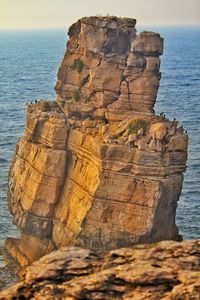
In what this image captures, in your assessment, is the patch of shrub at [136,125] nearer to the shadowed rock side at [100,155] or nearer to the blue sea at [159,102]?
the shadowed rock side at [100,155]

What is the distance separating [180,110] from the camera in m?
104

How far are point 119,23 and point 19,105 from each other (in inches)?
2382

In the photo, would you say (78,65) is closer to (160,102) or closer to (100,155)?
(100,155)

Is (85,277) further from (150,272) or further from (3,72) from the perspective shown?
(3,72)

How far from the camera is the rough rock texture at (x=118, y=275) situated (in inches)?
890

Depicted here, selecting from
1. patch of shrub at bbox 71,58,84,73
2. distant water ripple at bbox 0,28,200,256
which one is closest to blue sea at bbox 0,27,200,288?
distant water ripple at bbox 0,28,200,256

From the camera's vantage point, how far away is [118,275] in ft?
75.8

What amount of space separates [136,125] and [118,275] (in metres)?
24.0

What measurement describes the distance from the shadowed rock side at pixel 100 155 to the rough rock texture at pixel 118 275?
18.8m

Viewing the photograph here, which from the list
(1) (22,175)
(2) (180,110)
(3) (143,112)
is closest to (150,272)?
(3) (143,112)

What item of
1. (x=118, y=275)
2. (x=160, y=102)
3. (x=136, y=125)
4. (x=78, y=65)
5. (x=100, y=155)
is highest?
(x=78, y=65)

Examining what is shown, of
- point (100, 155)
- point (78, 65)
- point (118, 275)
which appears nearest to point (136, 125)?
point (100, 155)

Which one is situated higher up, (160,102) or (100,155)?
(100,155)

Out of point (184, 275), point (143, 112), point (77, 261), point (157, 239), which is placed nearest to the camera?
point (184, 275)
